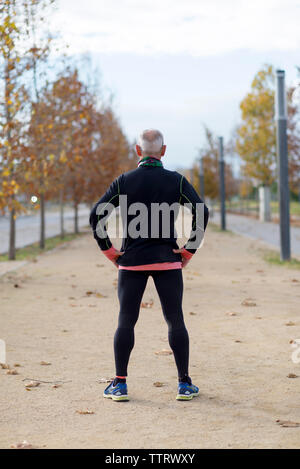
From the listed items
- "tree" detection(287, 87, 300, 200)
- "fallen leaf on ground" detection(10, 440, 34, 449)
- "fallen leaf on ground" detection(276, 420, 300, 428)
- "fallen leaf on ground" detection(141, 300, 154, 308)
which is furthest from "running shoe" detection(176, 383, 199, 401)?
"tree" detection(287, 87, 300, 200)

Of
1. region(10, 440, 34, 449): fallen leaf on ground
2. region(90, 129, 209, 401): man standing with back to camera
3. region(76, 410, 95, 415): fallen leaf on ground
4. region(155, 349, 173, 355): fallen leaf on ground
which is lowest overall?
region(155, 349, 173, 355): fallen leaf on ground

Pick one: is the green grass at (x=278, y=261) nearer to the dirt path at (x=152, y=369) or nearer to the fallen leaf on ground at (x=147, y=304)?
the dirt path at (x=152, y=369)

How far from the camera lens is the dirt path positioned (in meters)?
4.45

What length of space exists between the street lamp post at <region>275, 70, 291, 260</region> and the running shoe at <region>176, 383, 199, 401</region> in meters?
11.2

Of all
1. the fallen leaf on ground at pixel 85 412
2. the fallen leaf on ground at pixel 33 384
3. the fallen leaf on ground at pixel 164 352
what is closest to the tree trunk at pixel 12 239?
the fallen leaf on ground at pixel 164 352

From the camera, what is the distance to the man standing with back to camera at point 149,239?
5.12m

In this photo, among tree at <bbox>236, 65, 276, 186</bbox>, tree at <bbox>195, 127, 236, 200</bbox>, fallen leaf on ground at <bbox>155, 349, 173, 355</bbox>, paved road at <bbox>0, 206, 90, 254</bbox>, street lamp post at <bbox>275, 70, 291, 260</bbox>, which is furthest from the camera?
tree at <bbox>195, 127, 236, 200</bbox>

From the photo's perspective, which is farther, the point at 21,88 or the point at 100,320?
the point at 21,88

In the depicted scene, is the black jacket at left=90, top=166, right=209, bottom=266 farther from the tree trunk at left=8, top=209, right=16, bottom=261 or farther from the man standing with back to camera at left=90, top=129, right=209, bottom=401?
the tree trunk at left=8, top=209, right=16, bottom=261

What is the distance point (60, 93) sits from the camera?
17500mm

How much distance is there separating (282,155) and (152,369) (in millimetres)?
10451

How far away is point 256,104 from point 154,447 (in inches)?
1514

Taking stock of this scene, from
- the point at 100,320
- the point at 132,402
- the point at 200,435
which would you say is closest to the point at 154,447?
the point at 200,435
